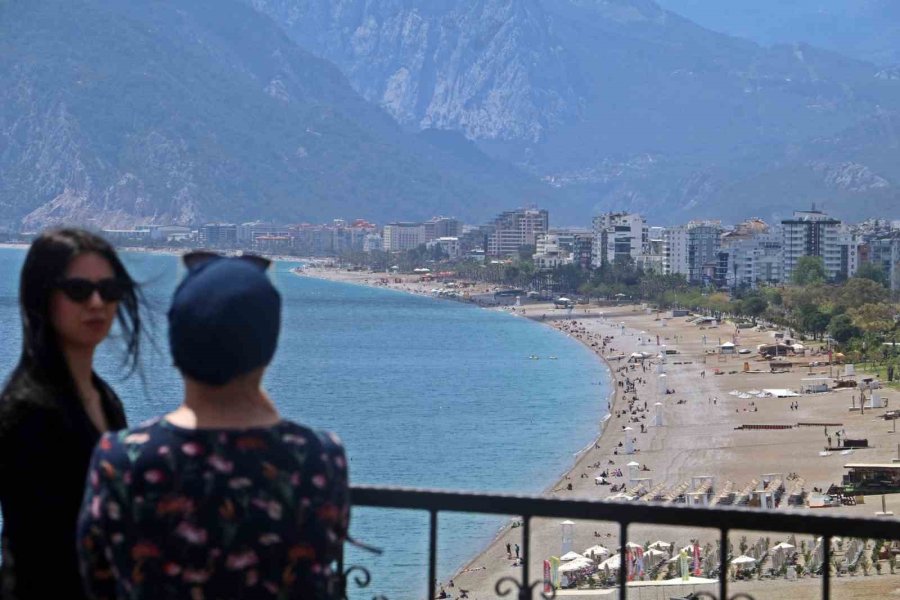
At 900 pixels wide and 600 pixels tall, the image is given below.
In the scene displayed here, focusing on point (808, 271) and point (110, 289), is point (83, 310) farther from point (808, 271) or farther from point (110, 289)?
point (808, 271)

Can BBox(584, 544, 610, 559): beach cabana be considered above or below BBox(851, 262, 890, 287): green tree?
below

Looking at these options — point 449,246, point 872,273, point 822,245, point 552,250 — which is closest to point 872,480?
point 872,273

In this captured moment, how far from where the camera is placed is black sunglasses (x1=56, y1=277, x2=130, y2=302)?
2.96m

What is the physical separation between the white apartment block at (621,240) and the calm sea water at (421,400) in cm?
3894

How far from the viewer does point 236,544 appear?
Result: 8.19ft

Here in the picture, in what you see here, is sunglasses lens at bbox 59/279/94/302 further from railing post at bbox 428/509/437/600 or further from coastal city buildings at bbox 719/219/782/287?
coastal city buildings at bbox 719/219/782/287

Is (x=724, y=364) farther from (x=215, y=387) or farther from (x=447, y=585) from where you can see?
(x=215, y=387)

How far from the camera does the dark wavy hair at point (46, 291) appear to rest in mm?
2916

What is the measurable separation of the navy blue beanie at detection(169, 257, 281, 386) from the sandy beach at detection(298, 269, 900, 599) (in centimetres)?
781

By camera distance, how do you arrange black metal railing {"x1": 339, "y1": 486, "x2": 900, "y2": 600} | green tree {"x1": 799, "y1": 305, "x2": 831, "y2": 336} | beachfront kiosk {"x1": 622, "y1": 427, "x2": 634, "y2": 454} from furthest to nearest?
green tree {"x1": 799, "y1": 305, "x2": 831, "y2": 336} < beachfront kiosk {"x1": 622, "y1": 427, "x2": 634, "y2": 454} < black metal railing {"x1": 339, "y1": 486, "x2": 900, "y2": 600}

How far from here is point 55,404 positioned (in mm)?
2854

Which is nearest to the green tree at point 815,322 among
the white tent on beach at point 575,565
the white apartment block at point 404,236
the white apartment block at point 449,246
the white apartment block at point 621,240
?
the white tent on beach at point 575,565

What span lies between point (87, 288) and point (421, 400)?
145ft

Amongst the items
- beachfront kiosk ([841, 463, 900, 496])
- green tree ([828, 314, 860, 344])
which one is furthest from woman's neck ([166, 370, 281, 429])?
green tree ([828, 314, 860, 344])
